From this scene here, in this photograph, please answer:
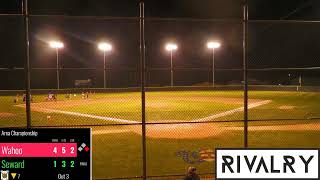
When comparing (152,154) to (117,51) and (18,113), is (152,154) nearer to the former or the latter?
(18,113)

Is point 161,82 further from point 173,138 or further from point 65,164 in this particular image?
point 65,164

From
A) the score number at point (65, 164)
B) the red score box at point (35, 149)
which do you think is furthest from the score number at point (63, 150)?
the score number at point (65, 164)

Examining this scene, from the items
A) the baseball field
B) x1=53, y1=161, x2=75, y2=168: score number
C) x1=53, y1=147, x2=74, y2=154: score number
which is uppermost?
x1=53, y1=147, x2=74, y2=154: score number

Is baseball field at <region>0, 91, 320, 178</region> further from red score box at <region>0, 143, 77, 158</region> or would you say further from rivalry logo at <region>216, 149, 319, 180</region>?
rivalry logo at <region>216, 149, 319, 180</region>

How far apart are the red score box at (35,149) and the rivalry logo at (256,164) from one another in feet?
6.88

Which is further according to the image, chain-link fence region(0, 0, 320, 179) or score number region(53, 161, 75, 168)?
chain-link fence region(0, 0, 320, 179)

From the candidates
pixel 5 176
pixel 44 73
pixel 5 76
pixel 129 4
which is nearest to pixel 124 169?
pixel 5 176

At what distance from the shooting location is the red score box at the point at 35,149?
5.47 meters
